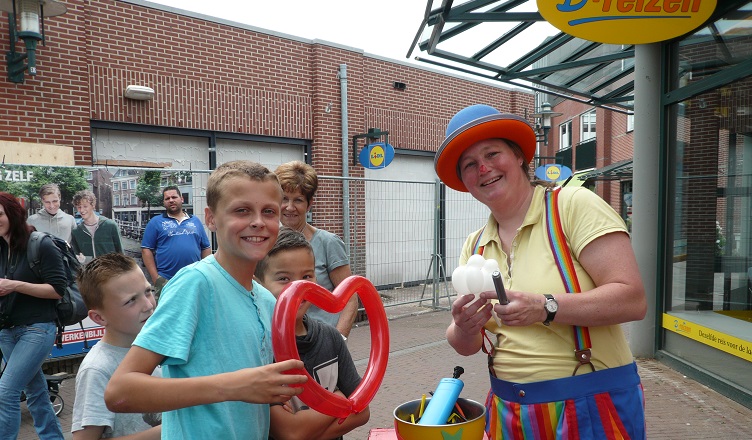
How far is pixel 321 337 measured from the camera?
2.21 meters

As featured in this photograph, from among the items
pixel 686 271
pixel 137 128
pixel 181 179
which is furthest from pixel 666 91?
pixel 137 128

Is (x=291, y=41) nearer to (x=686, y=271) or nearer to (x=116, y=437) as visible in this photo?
(x=686, y=271)

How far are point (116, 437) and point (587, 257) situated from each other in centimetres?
183

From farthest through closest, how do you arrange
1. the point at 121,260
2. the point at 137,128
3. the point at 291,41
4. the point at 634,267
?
the point at 291,41
the point at 137,128
the point at 121,260
the point at 634,267

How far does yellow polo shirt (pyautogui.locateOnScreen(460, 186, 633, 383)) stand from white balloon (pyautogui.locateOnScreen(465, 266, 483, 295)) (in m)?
0.31

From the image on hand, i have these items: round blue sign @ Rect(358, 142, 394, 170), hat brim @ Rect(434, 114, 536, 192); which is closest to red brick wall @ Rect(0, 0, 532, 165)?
Answer: round blue sign @ Rect(358, 142, 394, 170)

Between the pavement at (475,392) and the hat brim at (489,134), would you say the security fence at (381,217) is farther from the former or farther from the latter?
the hat brim at (489,134)

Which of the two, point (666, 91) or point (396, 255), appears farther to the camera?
point (396, 255)

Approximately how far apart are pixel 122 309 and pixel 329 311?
1171mm

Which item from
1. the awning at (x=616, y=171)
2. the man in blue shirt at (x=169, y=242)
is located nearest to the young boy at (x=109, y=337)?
the man in blue shirt at (x=169, y=242)

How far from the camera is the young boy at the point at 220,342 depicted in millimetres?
1384

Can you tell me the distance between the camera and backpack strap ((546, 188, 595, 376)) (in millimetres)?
1862

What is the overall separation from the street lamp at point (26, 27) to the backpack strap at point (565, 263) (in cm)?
673

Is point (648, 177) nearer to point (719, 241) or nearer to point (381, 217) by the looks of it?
point (719, 241)
